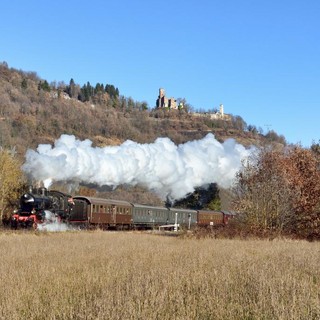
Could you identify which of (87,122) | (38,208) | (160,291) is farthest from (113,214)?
(87,122)

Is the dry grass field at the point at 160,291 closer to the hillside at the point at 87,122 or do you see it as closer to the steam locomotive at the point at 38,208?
the steam locomotive at the point at 38,208

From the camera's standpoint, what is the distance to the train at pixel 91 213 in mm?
34031

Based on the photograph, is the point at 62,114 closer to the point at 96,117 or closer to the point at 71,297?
the point at 96,117

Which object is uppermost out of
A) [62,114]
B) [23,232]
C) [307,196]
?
[62,114]

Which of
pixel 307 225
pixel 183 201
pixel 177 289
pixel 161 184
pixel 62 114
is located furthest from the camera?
pixel 62 114

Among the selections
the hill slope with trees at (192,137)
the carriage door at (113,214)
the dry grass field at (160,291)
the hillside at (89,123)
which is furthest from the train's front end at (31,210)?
the hillside at (89,123)

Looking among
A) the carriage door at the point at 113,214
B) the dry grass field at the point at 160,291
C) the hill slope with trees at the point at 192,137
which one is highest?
the hill slope with trees at the point at 192,137

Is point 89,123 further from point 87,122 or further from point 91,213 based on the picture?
point 91,213

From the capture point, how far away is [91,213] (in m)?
39.1

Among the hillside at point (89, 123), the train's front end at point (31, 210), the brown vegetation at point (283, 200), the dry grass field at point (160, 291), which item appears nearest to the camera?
the dry grass field at point (160, 291)

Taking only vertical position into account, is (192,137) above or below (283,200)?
above

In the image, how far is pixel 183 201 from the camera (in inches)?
2808

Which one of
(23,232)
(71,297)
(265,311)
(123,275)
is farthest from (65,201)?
(265,311)

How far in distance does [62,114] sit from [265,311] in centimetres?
14842
